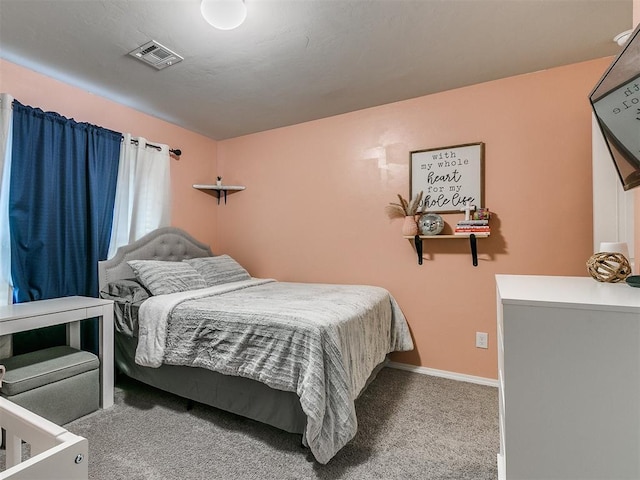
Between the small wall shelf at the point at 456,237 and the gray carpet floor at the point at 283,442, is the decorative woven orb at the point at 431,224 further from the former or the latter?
the gray carpet floor at the point at 283,442

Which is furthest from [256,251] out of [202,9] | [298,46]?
[202,9]

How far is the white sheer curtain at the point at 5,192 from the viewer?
82.7 inches

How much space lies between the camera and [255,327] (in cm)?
175

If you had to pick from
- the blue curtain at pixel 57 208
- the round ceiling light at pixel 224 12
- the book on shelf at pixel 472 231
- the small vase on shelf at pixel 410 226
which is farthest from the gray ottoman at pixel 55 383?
the book on shelf at pixel 472 231

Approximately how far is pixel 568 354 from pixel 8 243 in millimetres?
3035

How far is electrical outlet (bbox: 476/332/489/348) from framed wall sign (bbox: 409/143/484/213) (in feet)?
3.25

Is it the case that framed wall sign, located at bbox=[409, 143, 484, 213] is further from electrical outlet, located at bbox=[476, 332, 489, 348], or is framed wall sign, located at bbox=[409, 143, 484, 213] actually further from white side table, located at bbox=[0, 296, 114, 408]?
white side table, located at bbox=[0, 296, 114, 408]

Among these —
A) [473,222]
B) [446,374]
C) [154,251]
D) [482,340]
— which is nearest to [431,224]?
[473,222]

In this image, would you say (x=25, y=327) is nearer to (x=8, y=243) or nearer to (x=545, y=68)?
(x=8, y=243)

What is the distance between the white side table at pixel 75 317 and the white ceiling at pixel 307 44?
162 cm

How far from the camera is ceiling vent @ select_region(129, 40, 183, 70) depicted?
6.54 feet

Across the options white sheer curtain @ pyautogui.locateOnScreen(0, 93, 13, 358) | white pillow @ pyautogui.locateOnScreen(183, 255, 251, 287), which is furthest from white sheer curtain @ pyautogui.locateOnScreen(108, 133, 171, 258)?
white sheer curtain @ pyautogui.locateOnScreen(0, 93, 13, 358)

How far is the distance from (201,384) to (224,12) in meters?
2.08

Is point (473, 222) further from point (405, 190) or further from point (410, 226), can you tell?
point (405, 190)
